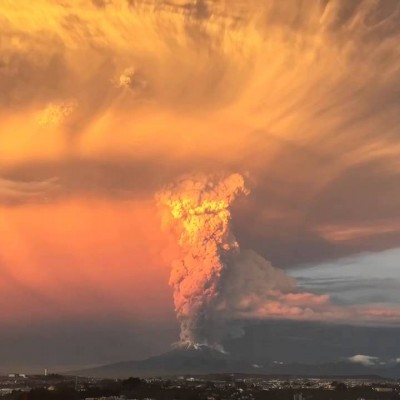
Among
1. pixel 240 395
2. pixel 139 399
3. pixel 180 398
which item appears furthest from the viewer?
pixel 240 395

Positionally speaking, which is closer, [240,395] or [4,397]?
[4,397]

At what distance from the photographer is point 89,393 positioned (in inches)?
5984

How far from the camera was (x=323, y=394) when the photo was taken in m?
187

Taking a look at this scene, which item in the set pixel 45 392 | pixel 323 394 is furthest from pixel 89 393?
pixel 323 394

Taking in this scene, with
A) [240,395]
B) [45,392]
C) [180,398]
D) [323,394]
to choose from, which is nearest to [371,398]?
[323,394]

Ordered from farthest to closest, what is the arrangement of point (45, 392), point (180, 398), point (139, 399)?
point (180, 398) < point (139, 399) < point (45, 392)

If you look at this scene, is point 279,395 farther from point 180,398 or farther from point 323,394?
point 180,398

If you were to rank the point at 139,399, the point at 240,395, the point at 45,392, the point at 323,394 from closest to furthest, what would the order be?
the point at 45,392 → the point at 139,399 → the point at 240,395 → the point at 323,394

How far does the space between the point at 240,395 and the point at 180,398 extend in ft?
73.1

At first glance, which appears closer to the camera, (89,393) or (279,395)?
(89,393)

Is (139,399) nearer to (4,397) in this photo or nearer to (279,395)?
(4,397)

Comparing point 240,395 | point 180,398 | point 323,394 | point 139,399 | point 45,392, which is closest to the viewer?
point 45,392

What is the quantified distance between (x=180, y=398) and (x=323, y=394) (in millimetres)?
49650

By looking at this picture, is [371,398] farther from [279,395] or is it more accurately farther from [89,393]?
[89,393]
